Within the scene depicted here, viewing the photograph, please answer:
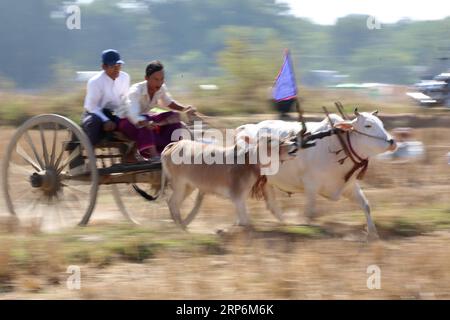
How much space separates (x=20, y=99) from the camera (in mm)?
20297

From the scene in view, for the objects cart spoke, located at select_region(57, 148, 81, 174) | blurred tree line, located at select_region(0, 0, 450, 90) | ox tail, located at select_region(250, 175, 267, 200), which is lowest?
ox tail, located at select_region(250, 175, 267, 200)

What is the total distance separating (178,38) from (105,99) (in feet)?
128

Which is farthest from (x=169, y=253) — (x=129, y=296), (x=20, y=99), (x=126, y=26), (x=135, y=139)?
(x=126, y=26)

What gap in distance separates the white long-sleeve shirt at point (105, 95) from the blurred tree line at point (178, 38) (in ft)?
94.5

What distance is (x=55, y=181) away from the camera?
839 cm

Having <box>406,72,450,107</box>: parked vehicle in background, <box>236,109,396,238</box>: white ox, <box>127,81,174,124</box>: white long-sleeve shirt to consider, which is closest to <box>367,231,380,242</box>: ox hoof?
<box>236,109,396,238</box>: white ox

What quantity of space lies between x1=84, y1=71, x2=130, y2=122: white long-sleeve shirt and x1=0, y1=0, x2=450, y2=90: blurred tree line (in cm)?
2881

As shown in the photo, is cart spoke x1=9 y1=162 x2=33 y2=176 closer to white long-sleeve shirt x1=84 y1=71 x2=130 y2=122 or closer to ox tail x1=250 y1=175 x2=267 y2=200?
white long-sleeve shirt x1=84 y1=71 x2=130 y2=122

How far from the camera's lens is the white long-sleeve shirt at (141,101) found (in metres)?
8.16

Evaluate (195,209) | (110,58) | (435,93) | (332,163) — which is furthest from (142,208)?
(435,93)

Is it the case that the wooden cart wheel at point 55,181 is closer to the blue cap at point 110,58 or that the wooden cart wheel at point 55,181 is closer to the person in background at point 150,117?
the person in background at point 150,117

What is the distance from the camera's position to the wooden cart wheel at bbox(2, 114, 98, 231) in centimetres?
Answer: 818

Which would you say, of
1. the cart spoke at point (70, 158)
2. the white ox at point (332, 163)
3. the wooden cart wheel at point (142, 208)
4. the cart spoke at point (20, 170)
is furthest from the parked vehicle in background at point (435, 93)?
the cart spoke at point (70, 158)
